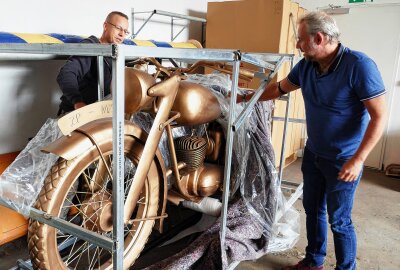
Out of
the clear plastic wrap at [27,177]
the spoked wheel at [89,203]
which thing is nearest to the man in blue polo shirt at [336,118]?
the spoked wheel at [89,203]

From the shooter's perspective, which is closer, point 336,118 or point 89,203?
point 89,203

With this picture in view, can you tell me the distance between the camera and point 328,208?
5.70 feet

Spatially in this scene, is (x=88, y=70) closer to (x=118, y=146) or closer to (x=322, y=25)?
(x=118, y=146)

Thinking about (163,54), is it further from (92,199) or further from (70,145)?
(92,199)

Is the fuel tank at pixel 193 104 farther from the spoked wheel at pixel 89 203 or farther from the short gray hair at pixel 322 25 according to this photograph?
the short gray hair at pixel 322 25

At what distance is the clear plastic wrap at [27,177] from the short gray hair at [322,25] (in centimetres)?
119

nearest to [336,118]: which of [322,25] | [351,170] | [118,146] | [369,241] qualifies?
[351,170]

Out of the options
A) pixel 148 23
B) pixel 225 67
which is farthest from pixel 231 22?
pixel 225 67

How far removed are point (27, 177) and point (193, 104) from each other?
0.76 meters

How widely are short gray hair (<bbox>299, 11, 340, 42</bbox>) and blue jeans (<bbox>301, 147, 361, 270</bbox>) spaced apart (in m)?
0.59

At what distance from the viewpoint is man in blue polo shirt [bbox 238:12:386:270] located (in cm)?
148

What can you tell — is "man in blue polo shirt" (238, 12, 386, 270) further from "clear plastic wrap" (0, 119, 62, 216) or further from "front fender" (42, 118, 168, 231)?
"clear plastic wrap" (0, 119, 62, 216)

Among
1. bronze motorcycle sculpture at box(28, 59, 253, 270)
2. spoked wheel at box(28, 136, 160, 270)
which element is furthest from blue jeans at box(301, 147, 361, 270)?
spoked wheel at box(28, 136, 160, 270)

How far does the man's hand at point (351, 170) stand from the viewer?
59.3 inches
